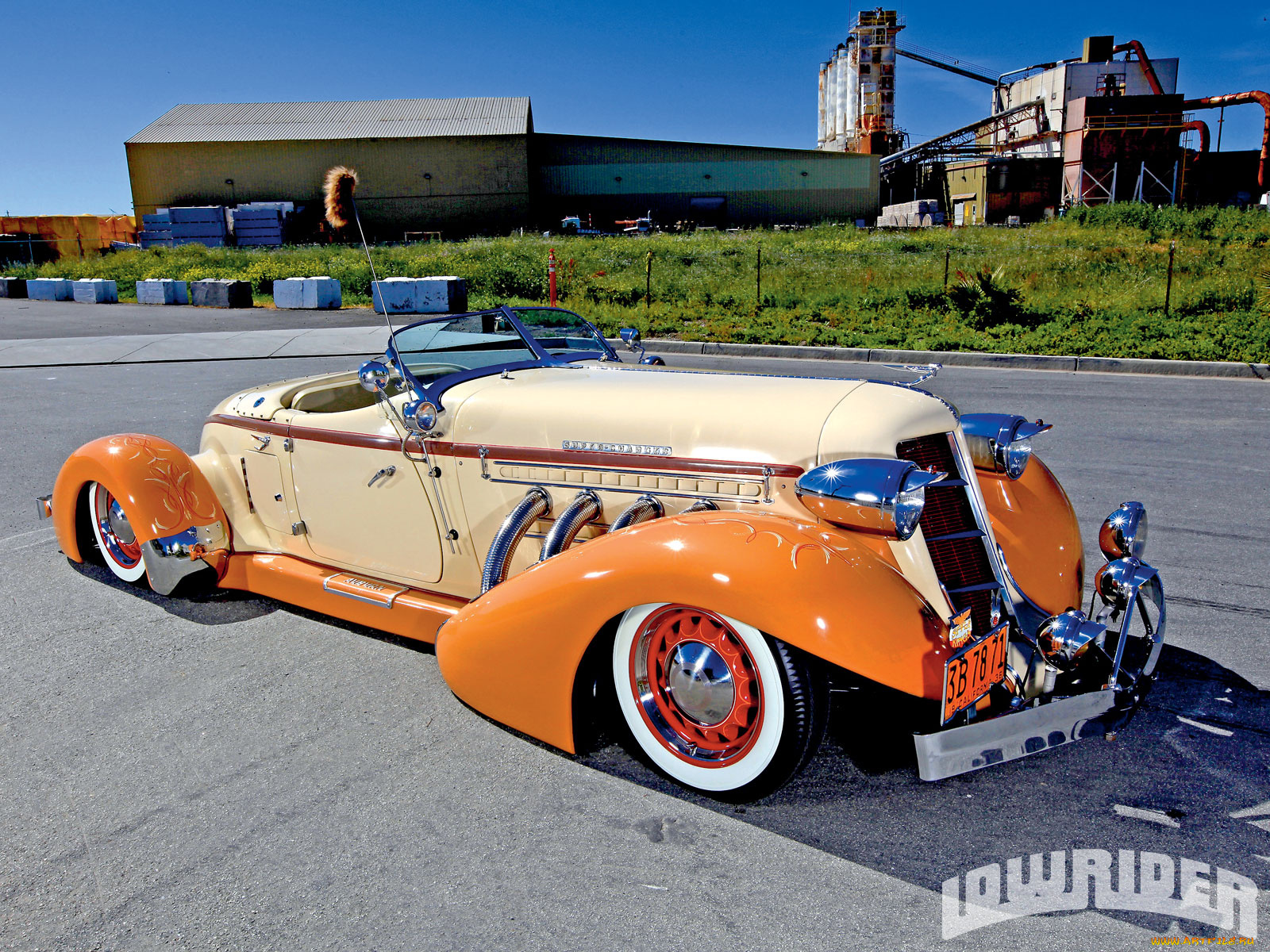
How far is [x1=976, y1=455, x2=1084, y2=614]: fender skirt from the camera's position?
321cm

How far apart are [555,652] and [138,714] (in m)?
1.69

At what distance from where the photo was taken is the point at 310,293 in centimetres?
1938

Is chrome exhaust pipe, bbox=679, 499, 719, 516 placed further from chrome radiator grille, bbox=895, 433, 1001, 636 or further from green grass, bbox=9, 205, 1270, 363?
green grass, bbox=9, 205, 1270, 363

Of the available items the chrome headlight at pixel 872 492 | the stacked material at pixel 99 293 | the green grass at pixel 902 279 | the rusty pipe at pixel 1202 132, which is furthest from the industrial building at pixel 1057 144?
the chrome headlight at pixel 872 492

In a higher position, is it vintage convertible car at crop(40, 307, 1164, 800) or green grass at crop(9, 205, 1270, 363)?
green grass at crop(9, 205, 1270, 363)

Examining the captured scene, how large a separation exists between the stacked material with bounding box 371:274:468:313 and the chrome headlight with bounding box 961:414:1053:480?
15.0m

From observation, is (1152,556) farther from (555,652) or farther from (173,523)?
(173,523)

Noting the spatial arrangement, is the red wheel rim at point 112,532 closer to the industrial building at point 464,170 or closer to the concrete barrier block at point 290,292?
the concrete barrier block at point 290,292

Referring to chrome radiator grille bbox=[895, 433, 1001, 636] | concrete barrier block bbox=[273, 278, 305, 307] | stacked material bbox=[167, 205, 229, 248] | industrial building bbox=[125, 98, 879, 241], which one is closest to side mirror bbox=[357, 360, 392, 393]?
chrome radiator grille bbox=[895, 433, 1001, 636]

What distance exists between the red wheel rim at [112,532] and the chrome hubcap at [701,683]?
3.20 m

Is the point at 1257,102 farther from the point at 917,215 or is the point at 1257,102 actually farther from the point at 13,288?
the point at 13,288

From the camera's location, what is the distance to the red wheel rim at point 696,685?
2572 millimetres

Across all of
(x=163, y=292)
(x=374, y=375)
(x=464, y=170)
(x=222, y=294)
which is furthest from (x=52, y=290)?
(x=374, y=375)

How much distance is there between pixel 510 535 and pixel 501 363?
0.96 m
